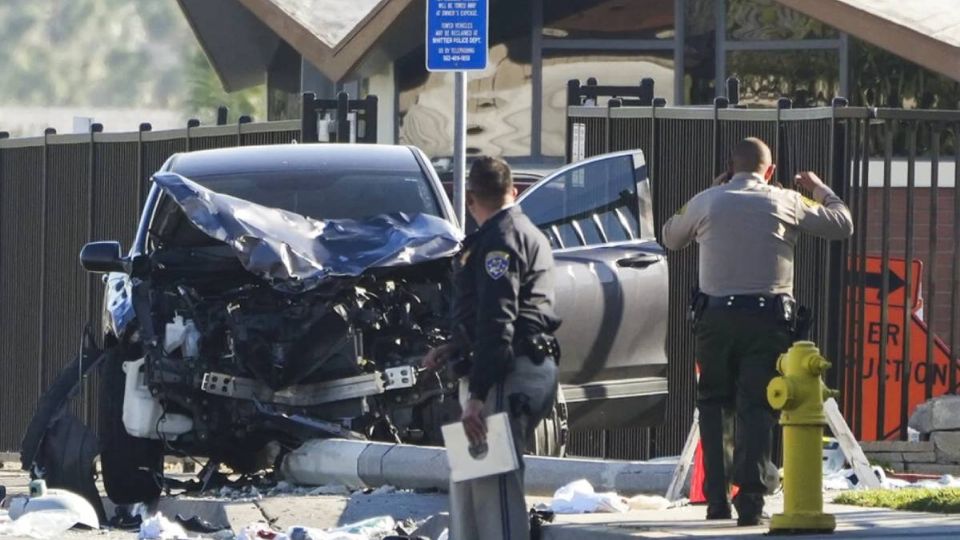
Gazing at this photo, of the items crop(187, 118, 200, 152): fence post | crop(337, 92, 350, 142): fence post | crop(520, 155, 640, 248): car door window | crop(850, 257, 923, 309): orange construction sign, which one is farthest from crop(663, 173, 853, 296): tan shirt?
crop(187, 118, 200, 152): fence post

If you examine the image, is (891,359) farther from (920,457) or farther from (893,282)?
(920,457)

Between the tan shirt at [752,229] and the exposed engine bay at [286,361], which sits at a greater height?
the tan shirt at [752,229]

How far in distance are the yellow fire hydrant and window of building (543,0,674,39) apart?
40.1 feet

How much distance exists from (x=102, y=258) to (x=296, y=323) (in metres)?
1.24

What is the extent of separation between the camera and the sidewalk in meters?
8.85

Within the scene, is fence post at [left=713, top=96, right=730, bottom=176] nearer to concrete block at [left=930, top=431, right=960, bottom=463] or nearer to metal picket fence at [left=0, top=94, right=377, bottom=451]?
concrete block at [left=930, top=431, right=960, bottom=463]

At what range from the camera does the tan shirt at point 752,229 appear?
31.0 feet

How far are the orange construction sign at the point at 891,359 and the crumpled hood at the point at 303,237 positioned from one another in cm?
304

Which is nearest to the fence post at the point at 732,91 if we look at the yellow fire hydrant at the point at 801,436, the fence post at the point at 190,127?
the fence post at the point at 190,127

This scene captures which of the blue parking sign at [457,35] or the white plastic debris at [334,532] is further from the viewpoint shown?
the blue parking sign at [457,35]

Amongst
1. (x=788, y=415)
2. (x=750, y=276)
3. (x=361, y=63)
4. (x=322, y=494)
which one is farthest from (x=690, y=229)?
(x=361, y=63)

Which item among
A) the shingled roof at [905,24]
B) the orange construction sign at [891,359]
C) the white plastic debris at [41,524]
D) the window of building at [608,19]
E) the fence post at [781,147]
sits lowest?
the white plastic debris at [41,524]

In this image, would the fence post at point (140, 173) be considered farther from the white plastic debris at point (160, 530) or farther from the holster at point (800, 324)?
the holster at point (800, 324)

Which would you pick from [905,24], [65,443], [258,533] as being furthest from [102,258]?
[905,24]
